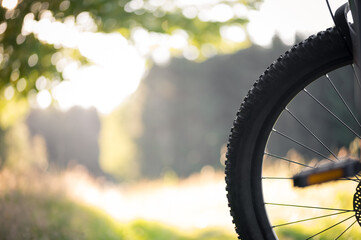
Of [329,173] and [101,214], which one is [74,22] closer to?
[101,214]

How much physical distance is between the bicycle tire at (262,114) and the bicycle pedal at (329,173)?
0.18m

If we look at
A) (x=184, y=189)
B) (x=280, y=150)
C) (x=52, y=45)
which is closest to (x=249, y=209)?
(x=52, y=45)

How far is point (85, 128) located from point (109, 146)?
312cm

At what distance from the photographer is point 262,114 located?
56.8 inches

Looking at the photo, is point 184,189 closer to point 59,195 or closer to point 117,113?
point 59,195

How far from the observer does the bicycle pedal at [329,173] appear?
1.36 m

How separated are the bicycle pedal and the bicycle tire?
0.58 ft

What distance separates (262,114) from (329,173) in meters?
0.32

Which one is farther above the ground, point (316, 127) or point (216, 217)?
point (316, 127)

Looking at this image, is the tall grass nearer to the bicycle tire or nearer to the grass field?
the grass field

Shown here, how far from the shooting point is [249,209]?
4.88 feet

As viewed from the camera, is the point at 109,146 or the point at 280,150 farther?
the point at 109,146

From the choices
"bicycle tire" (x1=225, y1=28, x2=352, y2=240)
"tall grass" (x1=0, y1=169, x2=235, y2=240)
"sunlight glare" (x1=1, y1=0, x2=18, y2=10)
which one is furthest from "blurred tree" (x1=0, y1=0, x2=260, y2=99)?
"bicycle tire" (x1=225, y1=28, x2=352, y2=240)

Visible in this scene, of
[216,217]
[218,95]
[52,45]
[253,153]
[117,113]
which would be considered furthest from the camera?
[117,113]
